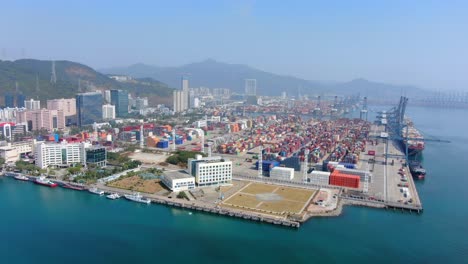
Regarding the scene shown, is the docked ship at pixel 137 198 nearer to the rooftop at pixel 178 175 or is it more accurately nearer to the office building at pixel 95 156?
the rooftop at pixel 178 175

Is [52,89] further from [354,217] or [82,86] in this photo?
[354,217]

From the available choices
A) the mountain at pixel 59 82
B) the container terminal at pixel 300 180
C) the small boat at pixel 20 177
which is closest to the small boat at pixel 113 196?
the container terminal at pixel 300 180

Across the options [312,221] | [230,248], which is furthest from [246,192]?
[230,248]

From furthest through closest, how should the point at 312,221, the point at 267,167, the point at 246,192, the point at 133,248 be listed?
1. the point at 267,167
2. the point at 246,192
3. the point at 312,221
4. the point at 133,248

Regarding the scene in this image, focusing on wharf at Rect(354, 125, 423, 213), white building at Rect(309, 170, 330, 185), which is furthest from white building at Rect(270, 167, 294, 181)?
wharf at Rect(354, 125, 423, 213)

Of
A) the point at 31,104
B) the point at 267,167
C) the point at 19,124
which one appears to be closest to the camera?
the point at 267,167

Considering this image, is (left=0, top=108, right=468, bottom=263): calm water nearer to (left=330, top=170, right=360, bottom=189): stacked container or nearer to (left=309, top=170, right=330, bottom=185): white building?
(left=330, top=170, right=360, bottom=189): stacked container
